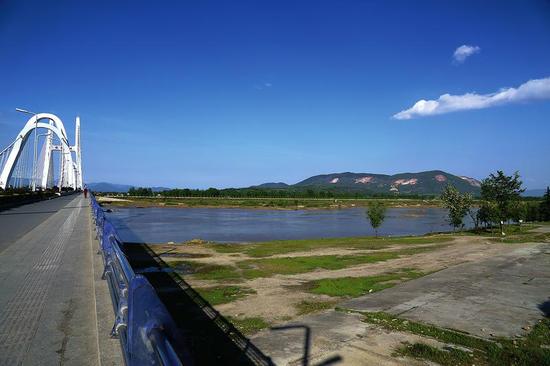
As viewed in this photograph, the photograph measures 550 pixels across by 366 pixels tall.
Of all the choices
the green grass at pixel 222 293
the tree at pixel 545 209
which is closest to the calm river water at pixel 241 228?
the tree at pixel 545 209

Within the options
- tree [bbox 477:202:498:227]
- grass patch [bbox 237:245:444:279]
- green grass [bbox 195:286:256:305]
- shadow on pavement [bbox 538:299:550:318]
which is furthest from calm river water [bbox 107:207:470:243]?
shadow on pavement [bbox 538:299:550:318]

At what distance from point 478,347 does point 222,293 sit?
6257 millimetres

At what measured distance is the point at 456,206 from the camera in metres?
40.0

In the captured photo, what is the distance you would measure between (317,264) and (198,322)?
8.81 metres

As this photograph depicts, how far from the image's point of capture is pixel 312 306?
9.54 m

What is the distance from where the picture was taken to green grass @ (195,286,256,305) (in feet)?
33.6

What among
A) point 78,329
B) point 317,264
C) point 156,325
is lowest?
point 317,264

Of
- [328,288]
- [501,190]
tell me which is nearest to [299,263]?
[328,288]

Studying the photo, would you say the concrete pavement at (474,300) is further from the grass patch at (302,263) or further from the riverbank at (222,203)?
the riverbank at (222,203)

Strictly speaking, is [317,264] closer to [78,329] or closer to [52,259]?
[52,259]

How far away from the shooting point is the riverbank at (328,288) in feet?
22.5

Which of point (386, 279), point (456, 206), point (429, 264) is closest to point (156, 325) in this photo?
point (386, 279)

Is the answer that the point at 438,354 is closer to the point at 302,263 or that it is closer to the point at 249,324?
the point at 249,324

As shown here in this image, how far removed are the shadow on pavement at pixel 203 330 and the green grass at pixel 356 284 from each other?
3.40m
